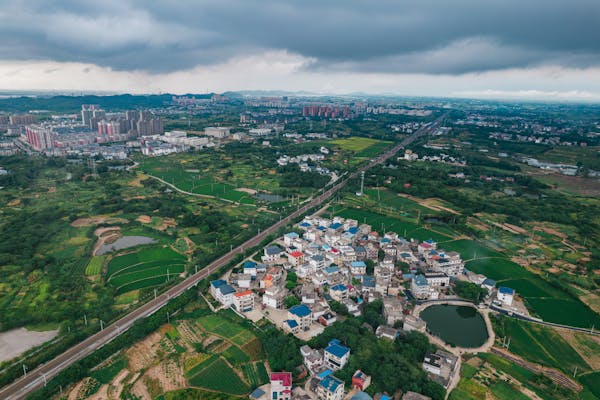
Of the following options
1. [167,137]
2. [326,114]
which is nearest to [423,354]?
[167,137]

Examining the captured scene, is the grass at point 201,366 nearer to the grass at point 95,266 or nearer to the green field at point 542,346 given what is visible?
the grass at point 95,266

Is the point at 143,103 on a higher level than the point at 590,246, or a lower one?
higher

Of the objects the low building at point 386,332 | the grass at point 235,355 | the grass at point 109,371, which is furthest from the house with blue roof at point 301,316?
the grass at point 109,371

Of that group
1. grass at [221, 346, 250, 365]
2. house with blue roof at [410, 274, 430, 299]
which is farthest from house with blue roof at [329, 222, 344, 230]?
grass at [221, 346, 250, 365]

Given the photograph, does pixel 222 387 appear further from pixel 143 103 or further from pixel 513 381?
pixel 143 103

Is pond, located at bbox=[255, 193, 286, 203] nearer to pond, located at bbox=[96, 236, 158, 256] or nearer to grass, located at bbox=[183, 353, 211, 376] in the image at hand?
pond, located at bbox=[96, 236, 158, 256]

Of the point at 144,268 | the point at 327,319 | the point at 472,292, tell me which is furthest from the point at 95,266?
the point at 472,292

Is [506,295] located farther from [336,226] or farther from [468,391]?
[336,226]
